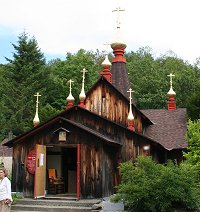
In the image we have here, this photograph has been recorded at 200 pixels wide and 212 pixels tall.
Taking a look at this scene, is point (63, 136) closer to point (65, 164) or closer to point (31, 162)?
point (31, 162)

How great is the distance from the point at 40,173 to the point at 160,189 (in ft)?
20.1

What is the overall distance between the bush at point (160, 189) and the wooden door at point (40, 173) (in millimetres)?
4367

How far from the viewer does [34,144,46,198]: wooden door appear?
16078 mm

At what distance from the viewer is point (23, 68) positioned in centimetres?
4338

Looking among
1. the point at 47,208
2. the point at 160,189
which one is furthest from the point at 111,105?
the point at 160,189

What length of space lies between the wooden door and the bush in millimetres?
4367

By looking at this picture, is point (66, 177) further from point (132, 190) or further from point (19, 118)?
point (19, 118)

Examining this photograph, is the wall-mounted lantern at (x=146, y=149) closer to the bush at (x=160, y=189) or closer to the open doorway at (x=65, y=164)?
the open doorway at (x=65, y=164)

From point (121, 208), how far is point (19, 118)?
29.1 metres

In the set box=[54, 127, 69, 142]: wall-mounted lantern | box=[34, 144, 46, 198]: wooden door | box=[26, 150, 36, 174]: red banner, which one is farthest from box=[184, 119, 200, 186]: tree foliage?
box=[26, 150, 36, 174]: red banner

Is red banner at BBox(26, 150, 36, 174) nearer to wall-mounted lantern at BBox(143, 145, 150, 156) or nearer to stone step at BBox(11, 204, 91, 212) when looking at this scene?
stone step at BBox(11, 204, 91, 212)

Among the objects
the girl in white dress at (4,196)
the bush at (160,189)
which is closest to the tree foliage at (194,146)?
the bush at (160,189)

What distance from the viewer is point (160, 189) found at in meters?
12.0

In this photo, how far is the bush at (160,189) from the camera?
1194 centimetres
